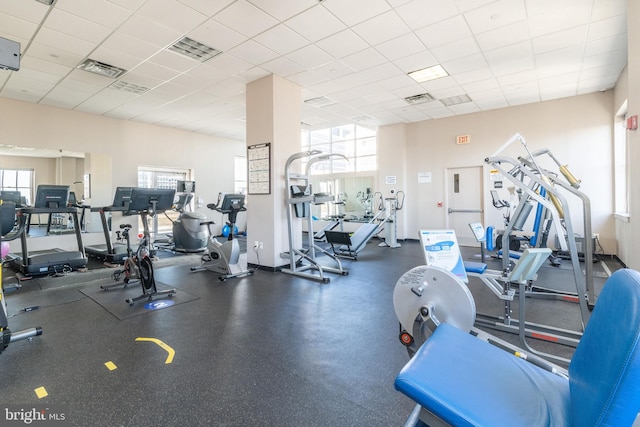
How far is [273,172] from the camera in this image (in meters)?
5.10

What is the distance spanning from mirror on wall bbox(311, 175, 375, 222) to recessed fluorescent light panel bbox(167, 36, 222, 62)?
534 cm

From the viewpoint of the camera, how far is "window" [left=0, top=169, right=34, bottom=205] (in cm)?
616

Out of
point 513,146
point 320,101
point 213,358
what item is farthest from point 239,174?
point 213,358

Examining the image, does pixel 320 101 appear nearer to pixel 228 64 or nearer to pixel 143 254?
pixel 228 64

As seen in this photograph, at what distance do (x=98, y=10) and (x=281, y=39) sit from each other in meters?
2.06

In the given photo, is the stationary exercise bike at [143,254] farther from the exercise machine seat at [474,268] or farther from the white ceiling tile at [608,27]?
the white ceiling tile at [608,27]

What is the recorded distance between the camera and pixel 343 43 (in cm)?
417

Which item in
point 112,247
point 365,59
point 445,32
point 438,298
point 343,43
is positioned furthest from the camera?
point 112,247

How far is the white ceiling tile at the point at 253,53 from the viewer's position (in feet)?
13.7

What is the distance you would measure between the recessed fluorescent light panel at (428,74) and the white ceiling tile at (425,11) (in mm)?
1361

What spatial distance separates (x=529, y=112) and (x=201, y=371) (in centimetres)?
792

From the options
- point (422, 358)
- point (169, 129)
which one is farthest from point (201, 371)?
point (169, 129)

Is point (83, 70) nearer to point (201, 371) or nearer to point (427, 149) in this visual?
point (201, 371)

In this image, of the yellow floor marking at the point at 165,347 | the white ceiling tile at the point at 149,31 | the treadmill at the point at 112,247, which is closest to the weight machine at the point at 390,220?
the treadmill at the point at 112,247
